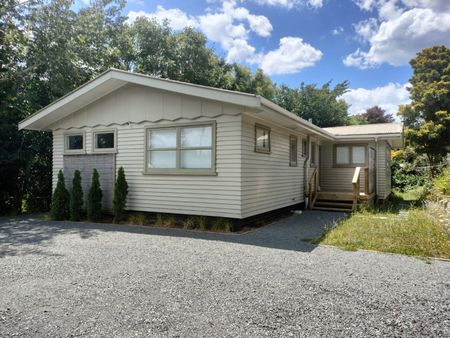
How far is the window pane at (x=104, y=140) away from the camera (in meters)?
9.05

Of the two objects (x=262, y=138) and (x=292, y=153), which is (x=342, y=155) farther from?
(x=262, y=138)

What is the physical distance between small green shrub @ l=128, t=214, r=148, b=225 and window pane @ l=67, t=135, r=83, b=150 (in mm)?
2929

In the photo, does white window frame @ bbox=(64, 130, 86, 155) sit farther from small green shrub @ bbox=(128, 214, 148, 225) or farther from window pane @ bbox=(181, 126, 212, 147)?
window pane @ bbox=(181, 126, 212, 147)

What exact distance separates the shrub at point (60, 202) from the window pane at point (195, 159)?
12.3 ft

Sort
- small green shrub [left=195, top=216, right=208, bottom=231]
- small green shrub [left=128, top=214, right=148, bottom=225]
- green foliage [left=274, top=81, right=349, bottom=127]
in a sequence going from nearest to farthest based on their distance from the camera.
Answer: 1. small green shrub [left=195, top=216, right=208, bottom=231]
2. small green shrub [left=128, top=214, right=148, bottom=225]
3. green foliage [left=274, top=81, right=349, bottom=127]

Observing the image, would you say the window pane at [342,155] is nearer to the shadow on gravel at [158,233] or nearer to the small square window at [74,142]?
the shadow on gravel at [158,233]

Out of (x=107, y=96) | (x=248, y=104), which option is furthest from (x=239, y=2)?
(x=248, y=104)

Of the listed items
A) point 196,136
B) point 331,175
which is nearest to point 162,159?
point 196,136

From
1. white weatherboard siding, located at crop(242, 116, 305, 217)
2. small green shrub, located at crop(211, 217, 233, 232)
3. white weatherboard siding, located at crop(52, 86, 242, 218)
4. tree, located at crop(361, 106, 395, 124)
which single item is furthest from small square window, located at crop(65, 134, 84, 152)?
tree, located at crop(361, 106, 395, 124)

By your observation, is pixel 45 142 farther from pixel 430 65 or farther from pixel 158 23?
pixel 430 65

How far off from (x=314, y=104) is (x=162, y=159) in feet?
73.4

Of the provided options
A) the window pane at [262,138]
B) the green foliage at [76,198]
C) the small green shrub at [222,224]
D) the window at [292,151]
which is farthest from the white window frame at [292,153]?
the green foliage at [76,198]

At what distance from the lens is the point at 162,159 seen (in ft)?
26.7

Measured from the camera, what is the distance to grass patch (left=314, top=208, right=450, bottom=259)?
512cm
